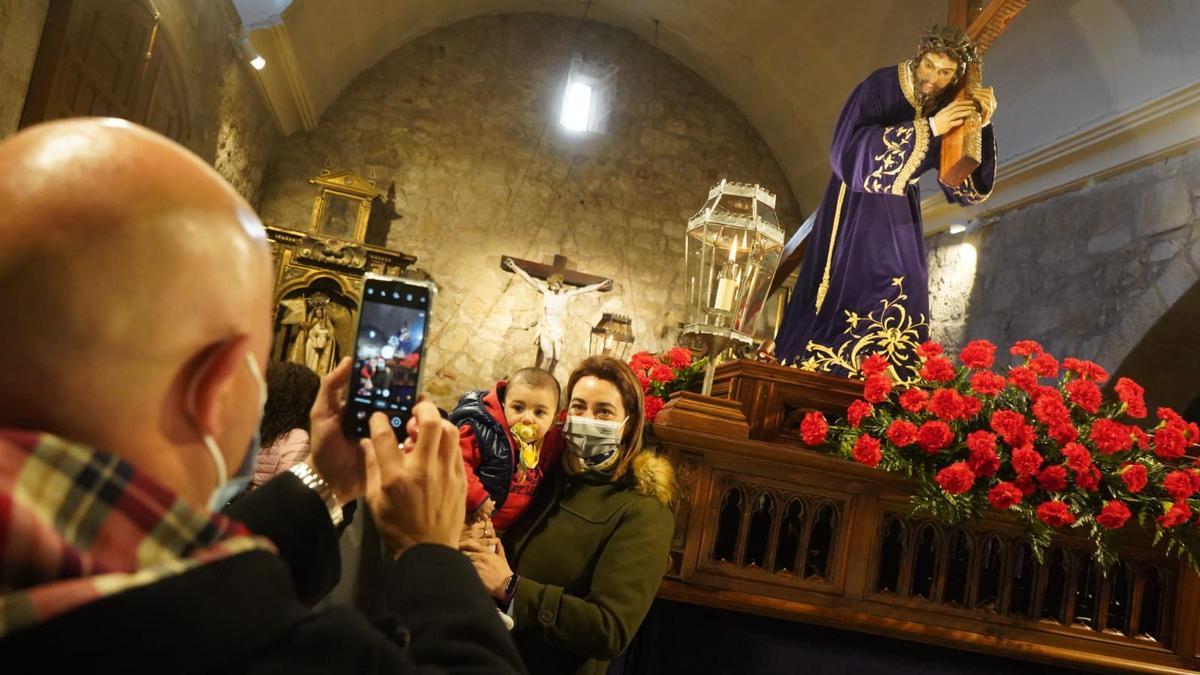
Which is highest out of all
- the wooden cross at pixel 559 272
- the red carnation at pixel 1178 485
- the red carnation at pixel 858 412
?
the wooden cross at pixel 559 272

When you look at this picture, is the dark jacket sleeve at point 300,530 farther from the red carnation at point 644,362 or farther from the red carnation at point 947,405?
the red carnation at point 644,362

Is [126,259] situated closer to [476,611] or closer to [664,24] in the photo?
[476,611]

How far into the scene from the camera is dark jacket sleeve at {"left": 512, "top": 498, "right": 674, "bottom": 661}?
168 centimetres

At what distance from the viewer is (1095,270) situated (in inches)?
227

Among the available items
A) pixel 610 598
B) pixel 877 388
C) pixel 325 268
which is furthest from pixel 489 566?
pixel 325 268

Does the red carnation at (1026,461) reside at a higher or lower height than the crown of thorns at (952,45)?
lower

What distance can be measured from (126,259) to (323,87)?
936cm

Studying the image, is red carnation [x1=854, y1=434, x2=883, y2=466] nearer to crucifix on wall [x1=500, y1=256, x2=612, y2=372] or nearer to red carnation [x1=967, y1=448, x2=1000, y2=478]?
red carnation [x1=967, y1=448, x2=1000, y2=478]

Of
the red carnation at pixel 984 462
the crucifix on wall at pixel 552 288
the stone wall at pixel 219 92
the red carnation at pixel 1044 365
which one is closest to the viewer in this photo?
the red carnation at pixel 984 462

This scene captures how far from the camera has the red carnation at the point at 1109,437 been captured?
2068mm

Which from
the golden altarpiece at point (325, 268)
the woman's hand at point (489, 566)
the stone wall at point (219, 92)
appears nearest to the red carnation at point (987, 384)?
the woman's hand at point (489, 566)

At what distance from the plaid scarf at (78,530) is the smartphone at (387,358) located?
0.34m

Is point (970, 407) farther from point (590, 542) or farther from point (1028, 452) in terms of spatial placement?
point (590, 542)

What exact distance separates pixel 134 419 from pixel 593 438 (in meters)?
1.47
